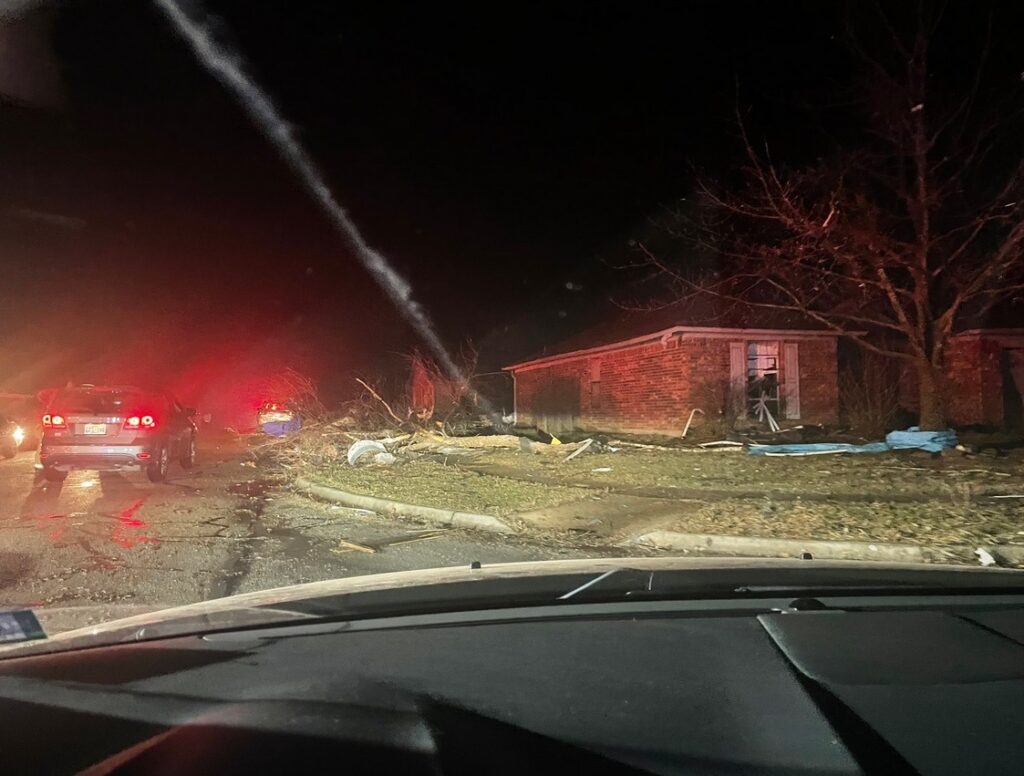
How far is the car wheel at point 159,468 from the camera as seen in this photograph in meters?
14.0

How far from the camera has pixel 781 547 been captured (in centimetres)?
797

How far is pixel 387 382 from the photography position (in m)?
28.8

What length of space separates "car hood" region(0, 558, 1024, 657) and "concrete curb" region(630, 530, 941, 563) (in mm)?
2638

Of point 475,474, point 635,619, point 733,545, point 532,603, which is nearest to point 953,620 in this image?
point 635,619

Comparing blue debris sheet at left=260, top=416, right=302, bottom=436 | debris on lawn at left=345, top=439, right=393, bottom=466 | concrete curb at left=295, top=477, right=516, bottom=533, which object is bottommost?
concrete curb at left=295, top=477, right=516, bottom=533

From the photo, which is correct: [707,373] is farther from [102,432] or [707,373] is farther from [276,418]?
A: [276,418]

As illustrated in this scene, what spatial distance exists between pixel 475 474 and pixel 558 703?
439 inches

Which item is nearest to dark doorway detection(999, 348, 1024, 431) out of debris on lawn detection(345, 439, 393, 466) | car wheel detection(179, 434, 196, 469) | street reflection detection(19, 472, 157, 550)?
debris on lawn detection(345, 439, 393, 466)

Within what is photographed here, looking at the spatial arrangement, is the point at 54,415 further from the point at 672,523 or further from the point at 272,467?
the point at 672,523

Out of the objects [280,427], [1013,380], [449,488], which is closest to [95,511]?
[449,488]

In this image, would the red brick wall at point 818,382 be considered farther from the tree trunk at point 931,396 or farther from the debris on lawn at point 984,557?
the debris on lawn at point 984,557

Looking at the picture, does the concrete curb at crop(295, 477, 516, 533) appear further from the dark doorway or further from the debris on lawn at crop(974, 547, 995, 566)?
the dark doorway

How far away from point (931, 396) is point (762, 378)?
5.47 meters

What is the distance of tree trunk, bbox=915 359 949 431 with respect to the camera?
14.3 metres
